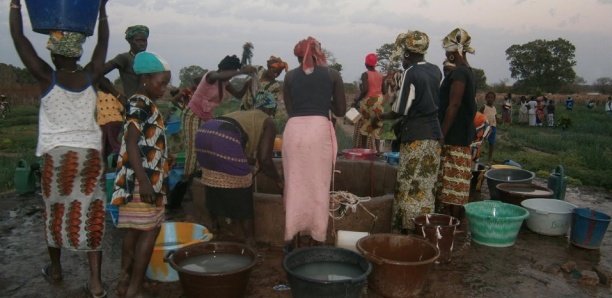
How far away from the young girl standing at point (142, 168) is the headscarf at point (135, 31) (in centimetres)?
186

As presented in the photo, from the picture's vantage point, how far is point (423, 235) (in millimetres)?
3850

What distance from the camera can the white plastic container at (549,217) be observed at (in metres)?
4.68

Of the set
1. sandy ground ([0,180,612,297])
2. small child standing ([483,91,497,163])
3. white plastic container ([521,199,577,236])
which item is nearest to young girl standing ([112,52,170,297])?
sandy ground ([0,180,612,297])

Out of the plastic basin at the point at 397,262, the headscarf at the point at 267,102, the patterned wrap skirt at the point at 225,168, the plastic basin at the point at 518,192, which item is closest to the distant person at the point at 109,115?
the patterned wrap skirt at the point at 225,168

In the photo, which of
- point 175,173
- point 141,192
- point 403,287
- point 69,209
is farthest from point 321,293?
point 175,173

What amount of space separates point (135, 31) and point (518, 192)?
4414 millimetres

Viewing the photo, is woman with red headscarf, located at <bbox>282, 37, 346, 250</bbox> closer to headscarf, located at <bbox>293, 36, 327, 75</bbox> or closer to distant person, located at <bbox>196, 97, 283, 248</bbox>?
headscarf, located at <bbox>293, 36, 327, 75</bbox>

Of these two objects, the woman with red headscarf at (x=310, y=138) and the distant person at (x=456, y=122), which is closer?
the woman with red headscarf at (x=310, y=138)

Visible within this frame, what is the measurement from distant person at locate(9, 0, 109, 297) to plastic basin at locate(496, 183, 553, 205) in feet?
13.6

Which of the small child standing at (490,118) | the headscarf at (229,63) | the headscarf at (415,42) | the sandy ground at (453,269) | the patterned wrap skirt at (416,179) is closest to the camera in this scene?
the sandy ground at (453,269)

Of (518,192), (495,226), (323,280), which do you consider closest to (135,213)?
(323,280)

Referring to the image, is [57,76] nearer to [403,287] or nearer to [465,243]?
[403,287]

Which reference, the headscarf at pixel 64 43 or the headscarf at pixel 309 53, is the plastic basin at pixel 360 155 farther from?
the headscarf at pixel 64 43

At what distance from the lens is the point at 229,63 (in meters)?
4.91
